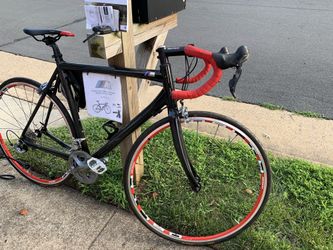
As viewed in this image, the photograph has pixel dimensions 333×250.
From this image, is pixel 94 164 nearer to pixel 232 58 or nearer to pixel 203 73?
pixel 203 73

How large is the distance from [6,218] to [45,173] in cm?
50

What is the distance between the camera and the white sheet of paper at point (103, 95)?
2.22 m

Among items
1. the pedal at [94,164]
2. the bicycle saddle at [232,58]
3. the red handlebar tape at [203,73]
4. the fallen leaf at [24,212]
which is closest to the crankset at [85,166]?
the pedal at [94,164]

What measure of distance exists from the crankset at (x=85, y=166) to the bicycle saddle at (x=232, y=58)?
1110mm

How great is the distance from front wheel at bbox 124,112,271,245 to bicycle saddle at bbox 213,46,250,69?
0.34 meters

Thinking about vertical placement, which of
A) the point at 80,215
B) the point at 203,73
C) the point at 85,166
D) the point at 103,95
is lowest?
the point at 80,215

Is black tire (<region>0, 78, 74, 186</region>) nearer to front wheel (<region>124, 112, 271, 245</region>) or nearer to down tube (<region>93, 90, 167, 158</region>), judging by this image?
down tube (<region>93, 90, 167, 158</region>)

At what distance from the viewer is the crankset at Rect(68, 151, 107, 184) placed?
244cm

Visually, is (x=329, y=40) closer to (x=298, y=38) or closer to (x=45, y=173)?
(x=298, y=38)

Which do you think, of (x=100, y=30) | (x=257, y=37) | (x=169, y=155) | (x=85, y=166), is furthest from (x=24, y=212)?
(x=257, y=37)

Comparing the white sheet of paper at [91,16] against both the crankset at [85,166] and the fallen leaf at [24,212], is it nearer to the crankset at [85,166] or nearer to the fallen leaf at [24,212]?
the crankset at [85,166]

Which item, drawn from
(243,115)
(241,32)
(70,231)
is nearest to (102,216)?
(70,231)

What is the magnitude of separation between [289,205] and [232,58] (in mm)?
1329

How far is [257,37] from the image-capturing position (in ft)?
21.1
